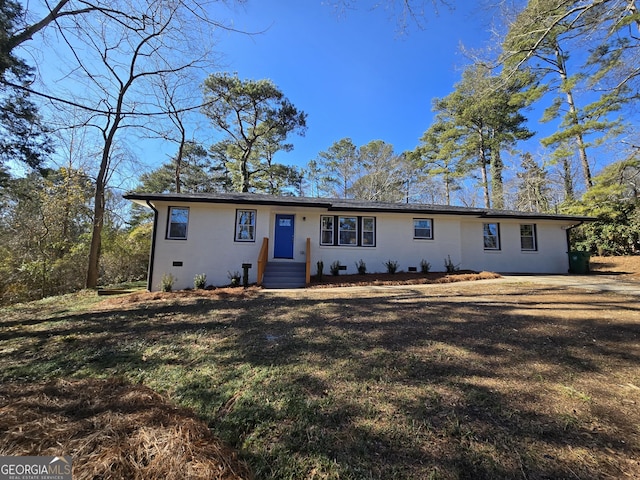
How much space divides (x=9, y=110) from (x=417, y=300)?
10726 mm

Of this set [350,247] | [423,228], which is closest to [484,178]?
[423,228]

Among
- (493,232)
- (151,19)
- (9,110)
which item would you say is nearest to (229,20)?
(151,19)

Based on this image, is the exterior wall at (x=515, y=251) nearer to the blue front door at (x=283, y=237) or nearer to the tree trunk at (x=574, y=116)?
the tree trunk at (x=574, y=116)

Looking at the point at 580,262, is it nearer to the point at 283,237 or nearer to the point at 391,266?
the point at 391,266

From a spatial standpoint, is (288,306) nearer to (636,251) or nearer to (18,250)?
(18,250)

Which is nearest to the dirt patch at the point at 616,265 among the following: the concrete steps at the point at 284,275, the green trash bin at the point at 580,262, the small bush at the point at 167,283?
the green trash bin at the point at 580,262

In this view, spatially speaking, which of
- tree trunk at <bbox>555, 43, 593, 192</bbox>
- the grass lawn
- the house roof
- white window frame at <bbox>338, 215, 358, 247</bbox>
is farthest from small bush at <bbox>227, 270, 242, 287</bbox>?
tree trunk at <bbox>555, 43, 593, 192</bbox>

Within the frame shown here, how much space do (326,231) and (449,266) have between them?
559 cm

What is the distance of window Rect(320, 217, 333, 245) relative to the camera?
11.6m

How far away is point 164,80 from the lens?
7.14m

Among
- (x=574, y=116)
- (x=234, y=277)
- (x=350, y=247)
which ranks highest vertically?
(x=574, y=116)

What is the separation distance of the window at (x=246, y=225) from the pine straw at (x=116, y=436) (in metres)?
8.27

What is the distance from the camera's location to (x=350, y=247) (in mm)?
11656

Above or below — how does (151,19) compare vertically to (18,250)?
above
